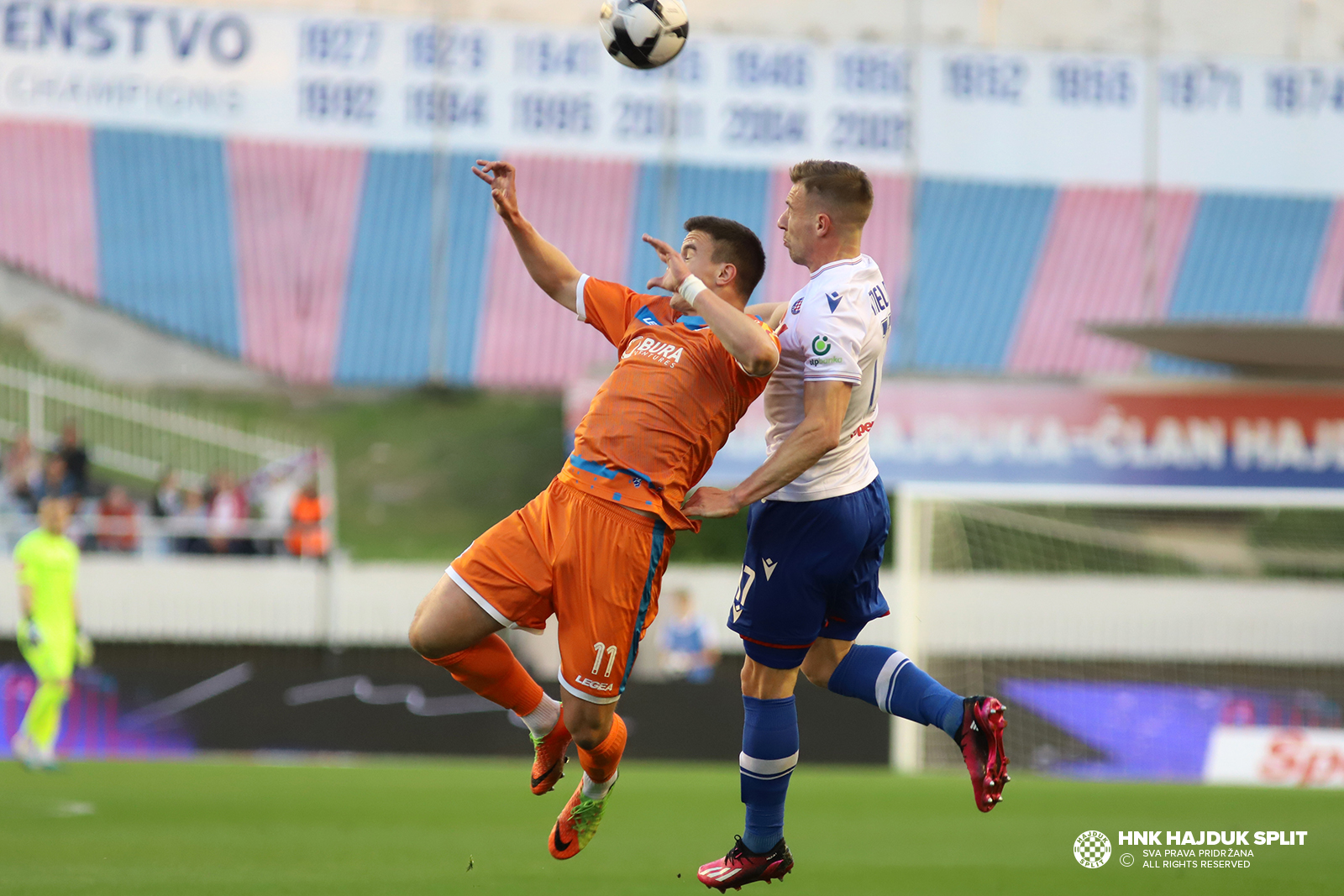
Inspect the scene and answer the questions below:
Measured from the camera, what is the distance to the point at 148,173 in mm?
22156

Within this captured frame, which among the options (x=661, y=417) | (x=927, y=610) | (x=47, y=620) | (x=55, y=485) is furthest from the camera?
(x=55, y=485)

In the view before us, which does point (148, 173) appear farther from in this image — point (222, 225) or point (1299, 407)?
point (1299, 407)

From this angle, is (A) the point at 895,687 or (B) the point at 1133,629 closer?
(A) the point at 895,687

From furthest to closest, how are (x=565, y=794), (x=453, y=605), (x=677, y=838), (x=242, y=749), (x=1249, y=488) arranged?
(x=1249, y=488) → (x=242, y=749) → (x=565, y=794) → (x=677, y=838) → (x=453, y=605)

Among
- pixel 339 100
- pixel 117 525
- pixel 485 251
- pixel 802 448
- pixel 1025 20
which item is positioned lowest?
pixel 117 525

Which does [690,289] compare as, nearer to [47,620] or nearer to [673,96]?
[47,620]

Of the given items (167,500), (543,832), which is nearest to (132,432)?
(167,500)

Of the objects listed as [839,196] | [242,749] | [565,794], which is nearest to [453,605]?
[839,196]

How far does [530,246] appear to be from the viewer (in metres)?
5.39

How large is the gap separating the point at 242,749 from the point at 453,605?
9.57m

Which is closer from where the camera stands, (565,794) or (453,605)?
(453,605)

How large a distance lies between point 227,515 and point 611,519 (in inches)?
558

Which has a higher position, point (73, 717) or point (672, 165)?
point (672, 165)

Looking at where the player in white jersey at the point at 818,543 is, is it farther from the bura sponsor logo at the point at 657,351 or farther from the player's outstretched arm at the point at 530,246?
the player's outstretched arm at the point at 530,246
